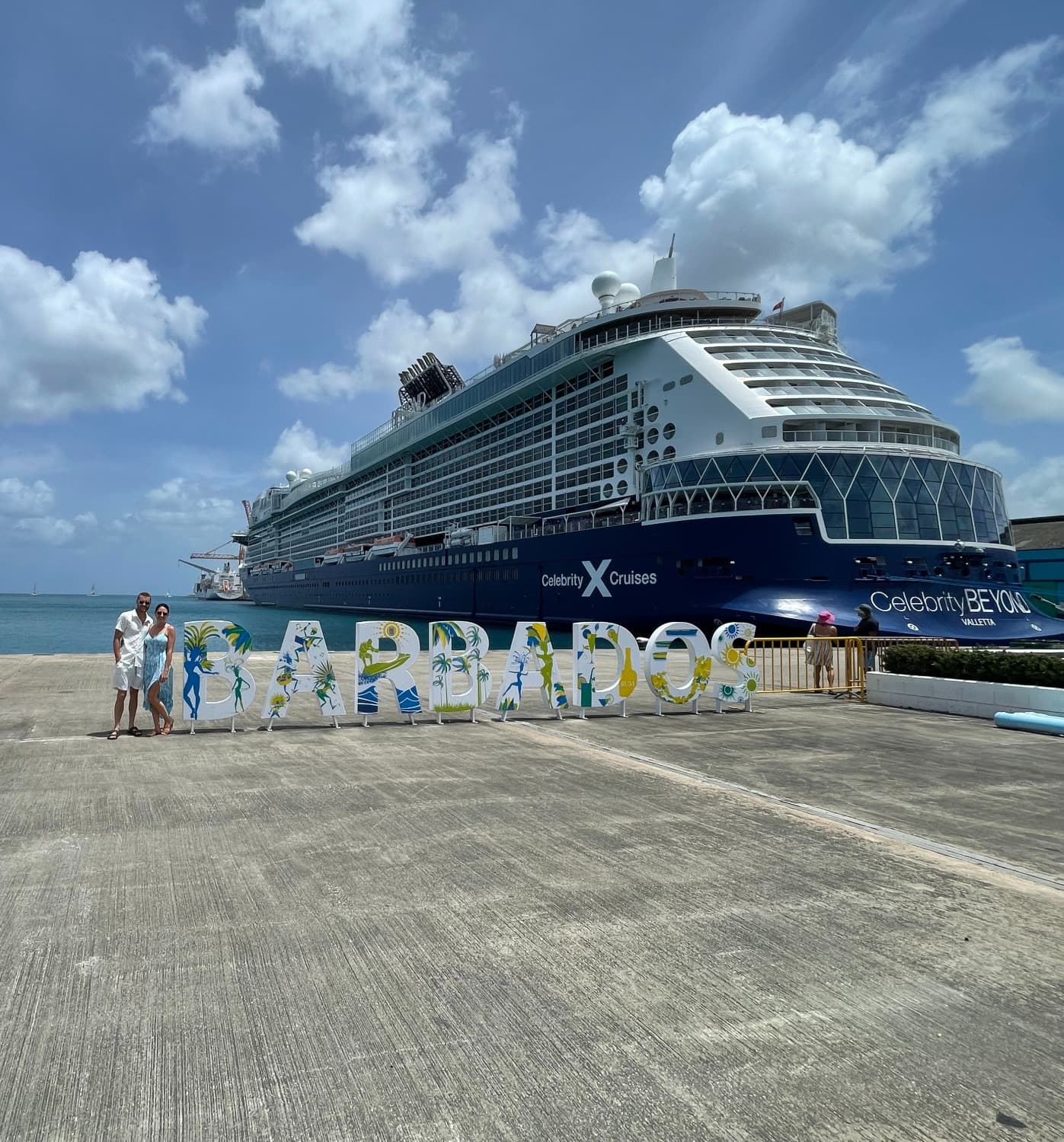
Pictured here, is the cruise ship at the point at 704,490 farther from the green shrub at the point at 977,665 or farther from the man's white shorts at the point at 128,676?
the man's white shorts at the point at 128,676

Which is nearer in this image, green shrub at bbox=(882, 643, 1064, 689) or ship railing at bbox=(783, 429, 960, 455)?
green shrub at bbox=(882, 643, 1064, 689)

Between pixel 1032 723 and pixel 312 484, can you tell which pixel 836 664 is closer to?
pixel 1032 723

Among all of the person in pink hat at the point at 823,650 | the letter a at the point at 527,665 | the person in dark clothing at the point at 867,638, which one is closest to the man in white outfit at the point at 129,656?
the letter a at the point at 527,665

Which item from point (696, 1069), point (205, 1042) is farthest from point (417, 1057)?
point (696, 1069)

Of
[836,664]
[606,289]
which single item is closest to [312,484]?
[606,289]

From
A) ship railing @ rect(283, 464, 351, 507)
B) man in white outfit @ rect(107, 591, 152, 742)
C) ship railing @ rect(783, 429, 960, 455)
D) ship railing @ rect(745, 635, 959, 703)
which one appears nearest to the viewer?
man in white outfit @ rect(107, 591, 152, 742)

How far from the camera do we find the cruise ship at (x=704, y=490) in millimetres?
28719

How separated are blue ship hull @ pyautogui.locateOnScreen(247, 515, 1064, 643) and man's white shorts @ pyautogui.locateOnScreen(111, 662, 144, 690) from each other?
22515mm

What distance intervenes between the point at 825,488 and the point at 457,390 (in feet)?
109

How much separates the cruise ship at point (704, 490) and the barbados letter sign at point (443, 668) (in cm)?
1708

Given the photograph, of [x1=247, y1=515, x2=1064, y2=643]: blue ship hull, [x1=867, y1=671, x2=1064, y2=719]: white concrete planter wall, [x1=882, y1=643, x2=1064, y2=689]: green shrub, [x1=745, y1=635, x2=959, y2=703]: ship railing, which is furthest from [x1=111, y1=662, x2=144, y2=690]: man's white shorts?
[x1=247, y1=515, x2=1064, y2=643]: blue ship hull

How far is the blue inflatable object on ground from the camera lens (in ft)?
33.6

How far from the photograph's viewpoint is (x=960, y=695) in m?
12.2

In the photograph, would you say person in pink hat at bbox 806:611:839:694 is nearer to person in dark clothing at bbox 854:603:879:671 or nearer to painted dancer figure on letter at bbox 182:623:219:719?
person in dark clothing at bbox 854:603:879:671
